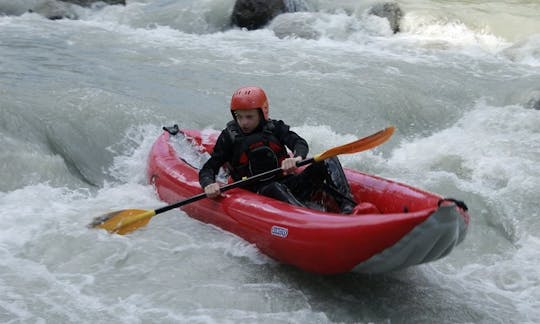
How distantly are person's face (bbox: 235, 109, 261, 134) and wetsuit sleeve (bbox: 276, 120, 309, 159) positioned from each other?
7.4 inches

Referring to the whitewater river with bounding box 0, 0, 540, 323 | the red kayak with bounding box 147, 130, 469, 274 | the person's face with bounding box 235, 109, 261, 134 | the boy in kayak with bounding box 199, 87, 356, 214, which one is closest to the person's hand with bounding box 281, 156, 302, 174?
the boy in kayak with bounding box 199, 87, 356, 214

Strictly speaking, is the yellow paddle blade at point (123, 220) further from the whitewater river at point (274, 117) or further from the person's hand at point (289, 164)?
the person's hand at point (289, 164)

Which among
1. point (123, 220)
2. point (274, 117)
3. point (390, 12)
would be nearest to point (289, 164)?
point (123, 220)

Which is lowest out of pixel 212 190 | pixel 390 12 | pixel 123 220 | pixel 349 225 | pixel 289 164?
pixel 123 220

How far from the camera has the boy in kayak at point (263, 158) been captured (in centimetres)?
420

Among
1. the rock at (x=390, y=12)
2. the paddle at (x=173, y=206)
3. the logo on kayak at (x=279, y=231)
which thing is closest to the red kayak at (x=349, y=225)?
the logo on kayak at (x=279, y=231)

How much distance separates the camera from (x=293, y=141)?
14.2 ft

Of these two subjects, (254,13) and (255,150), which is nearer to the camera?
(255,150)

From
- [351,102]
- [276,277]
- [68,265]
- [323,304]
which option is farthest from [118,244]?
[351,102]

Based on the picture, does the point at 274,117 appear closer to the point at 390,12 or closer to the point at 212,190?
the point at 212,190

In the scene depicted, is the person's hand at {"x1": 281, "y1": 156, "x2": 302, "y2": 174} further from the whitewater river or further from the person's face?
the whitewater river

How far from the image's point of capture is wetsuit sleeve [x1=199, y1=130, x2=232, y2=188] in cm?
432

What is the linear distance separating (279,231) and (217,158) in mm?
794

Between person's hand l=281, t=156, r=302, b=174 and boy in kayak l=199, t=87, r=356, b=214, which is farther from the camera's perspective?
boy in kayak l=199, t=87, r=356, b=214
